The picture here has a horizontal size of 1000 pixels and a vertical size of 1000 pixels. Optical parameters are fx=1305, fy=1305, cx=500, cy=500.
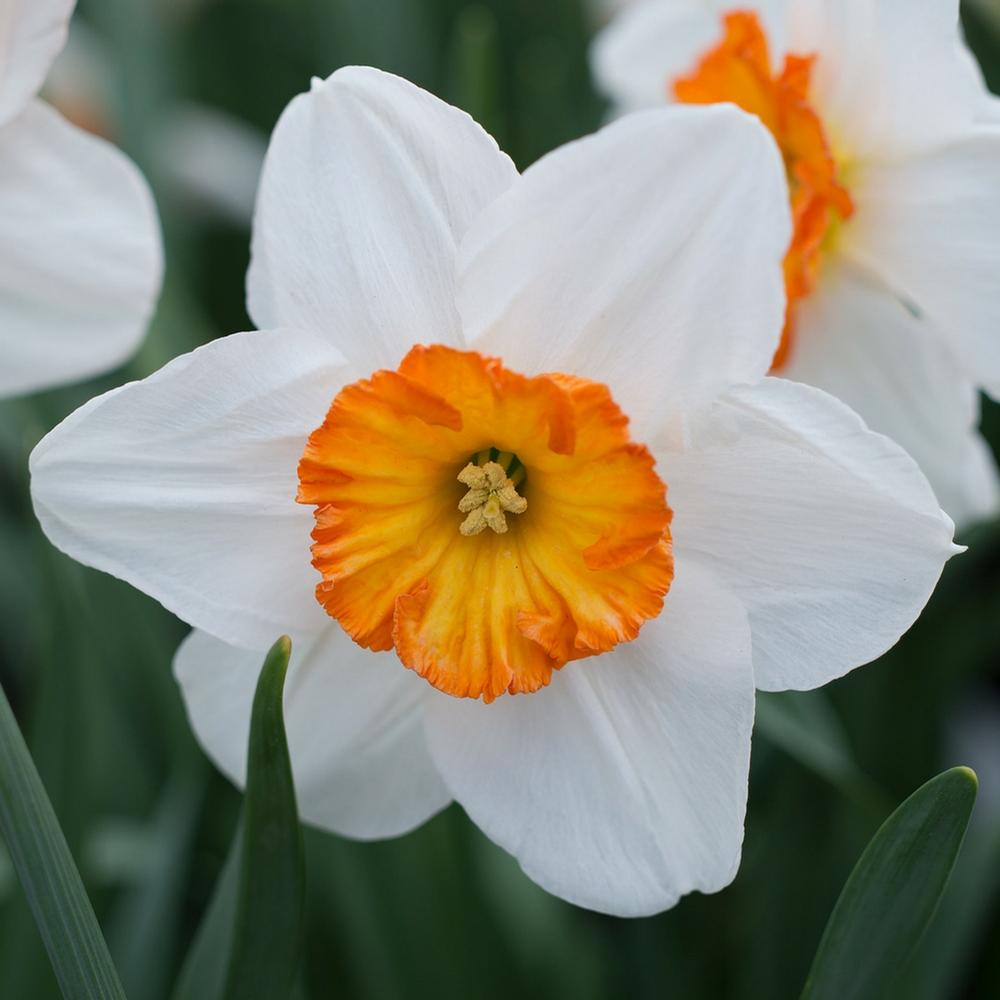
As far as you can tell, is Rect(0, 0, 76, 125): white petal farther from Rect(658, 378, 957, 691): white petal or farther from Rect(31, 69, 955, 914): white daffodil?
Rect(658, 378, 957, 691): white petal

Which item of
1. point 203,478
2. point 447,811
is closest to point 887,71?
point 203,478

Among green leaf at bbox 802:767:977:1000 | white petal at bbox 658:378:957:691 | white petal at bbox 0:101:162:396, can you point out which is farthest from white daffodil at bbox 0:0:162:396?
green leaf at bbox 802:767:977:1000

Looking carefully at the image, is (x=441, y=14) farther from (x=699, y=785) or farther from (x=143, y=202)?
(x=699, y=785)

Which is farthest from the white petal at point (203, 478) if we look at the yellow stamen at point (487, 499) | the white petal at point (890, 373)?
the white petal at point (890, 373)

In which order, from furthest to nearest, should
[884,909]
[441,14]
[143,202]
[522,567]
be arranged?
1. [441,14]
2. [143,202]
3. [522,567]
4. [884,909]

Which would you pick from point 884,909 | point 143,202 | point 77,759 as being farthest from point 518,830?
point 143,202

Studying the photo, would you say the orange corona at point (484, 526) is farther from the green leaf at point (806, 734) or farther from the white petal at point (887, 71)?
the white petal at point (887, 71)
